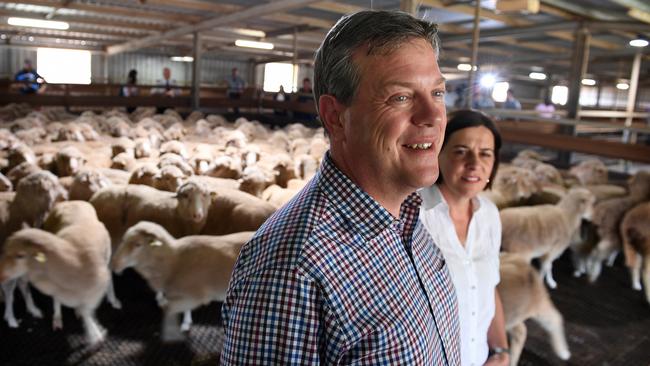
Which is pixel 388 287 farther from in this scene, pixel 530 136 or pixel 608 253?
pixel 530 136

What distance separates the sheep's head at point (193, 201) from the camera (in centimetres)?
438

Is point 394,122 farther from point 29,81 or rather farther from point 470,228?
point 29,81

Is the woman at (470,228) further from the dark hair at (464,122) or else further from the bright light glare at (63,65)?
the bright light glare at (63,65)

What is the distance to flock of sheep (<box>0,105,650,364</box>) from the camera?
11.7ft

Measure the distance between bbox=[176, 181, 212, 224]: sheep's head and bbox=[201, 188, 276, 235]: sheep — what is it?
25 cm

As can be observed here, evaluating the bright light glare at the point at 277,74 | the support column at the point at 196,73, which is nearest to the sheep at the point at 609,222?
the support column at the point at 196,73

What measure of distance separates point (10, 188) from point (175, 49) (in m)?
16.8

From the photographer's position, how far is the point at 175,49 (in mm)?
20562

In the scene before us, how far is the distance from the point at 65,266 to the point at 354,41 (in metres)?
3.05

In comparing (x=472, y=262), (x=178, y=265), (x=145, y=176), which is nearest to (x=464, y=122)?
(x=472, y=262)

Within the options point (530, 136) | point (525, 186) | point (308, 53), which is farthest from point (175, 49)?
point (525, 186)

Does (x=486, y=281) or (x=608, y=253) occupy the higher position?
(x=486, y=281)

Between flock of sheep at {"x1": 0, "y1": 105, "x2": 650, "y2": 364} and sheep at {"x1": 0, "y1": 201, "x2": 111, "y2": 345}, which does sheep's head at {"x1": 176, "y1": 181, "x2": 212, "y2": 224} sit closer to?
flock of sheep at {"x1": 0, "y1": 105, "x2": 650, "y2": 364}

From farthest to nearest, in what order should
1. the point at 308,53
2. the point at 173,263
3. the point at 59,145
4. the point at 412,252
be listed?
the point at 308,53
the point at 59,145
the point at 173,263
the point at 412,252
